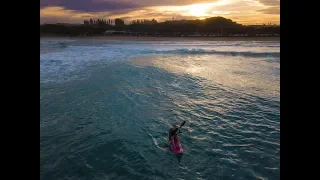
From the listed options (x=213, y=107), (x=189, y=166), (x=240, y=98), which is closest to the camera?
(x=189, y=166)

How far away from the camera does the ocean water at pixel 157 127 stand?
7789mm

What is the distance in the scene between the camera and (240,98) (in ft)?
50.2

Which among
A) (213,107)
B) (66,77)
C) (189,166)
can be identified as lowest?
(189,166)

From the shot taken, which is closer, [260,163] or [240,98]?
[260,163]

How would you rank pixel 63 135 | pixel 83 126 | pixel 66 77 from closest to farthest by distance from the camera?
1. pixel 63 135
2. pixel 83 126
3. pixel 66 77

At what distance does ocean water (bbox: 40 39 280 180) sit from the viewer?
7789 millimetres

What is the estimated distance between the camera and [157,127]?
36.5 ft
